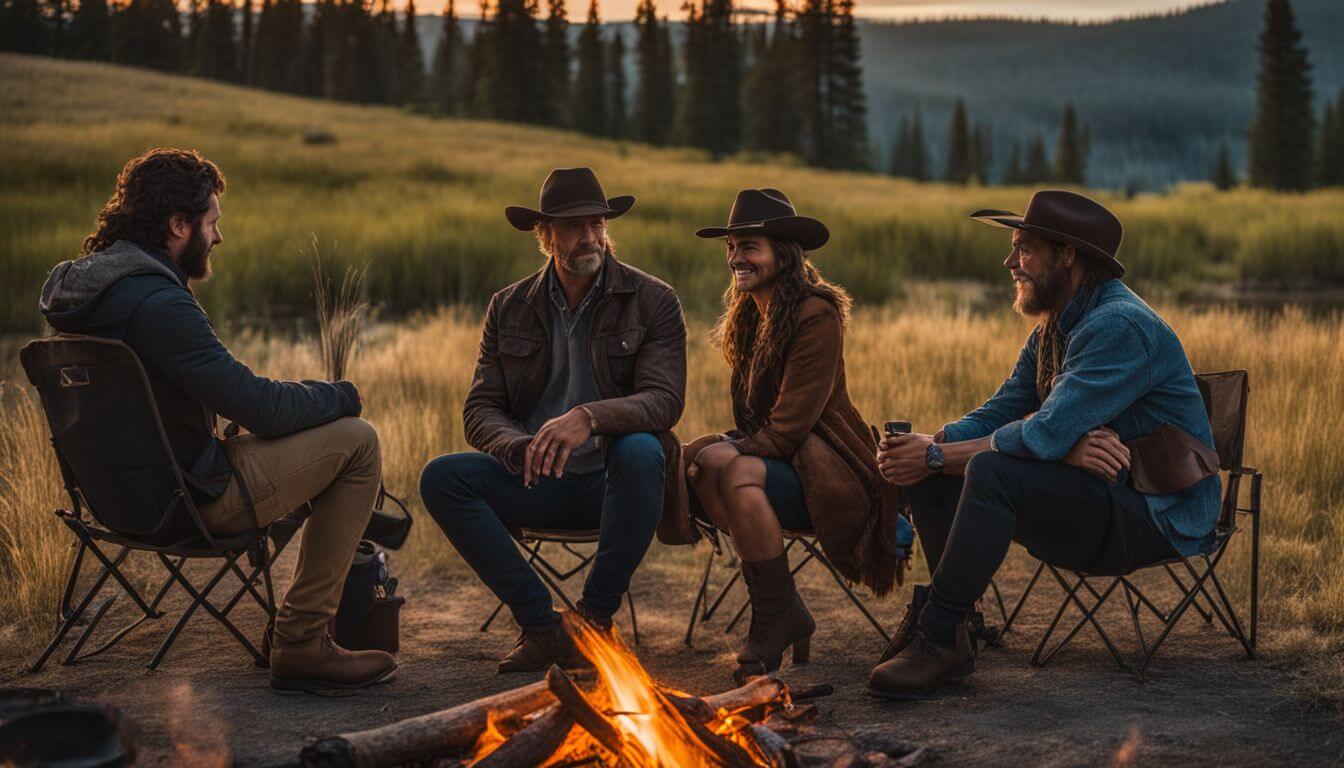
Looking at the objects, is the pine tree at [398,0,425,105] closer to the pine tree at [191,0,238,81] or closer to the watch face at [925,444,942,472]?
the pine tree at [191,0,238,81]

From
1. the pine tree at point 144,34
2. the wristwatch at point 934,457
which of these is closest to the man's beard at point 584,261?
the wristwatch at point 934,457

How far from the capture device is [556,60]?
55562 mm

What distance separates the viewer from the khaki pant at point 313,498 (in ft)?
11.4

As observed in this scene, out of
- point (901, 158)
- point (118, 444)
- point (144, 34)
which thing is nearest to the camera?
point (118, 444)

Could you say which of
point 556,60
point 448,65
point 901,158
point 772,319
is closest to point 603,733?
point 772,319

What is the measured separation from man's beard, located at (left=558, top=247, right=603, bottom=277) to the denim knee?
0.58m

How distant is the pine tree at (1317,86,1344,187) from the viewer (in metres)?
51.2

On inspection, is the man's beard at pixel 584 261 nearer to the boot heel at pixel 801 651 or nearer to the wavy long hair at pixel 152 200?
the wavy long hair at pixel 152 200

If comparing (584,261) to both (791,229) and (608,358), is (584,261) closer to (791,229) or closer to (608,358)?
(608,358)

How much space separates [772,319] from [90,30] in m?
55.9

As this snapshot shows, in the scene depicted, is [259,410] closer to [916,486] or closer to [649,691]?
[649,691]

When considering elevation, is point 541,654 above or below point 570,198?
below

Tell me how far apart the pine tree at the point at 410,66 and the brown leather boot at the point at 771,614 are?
62393 millimetres

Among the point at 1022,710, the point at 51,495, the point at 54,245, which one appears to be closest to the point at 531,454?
the point at 1022,710
